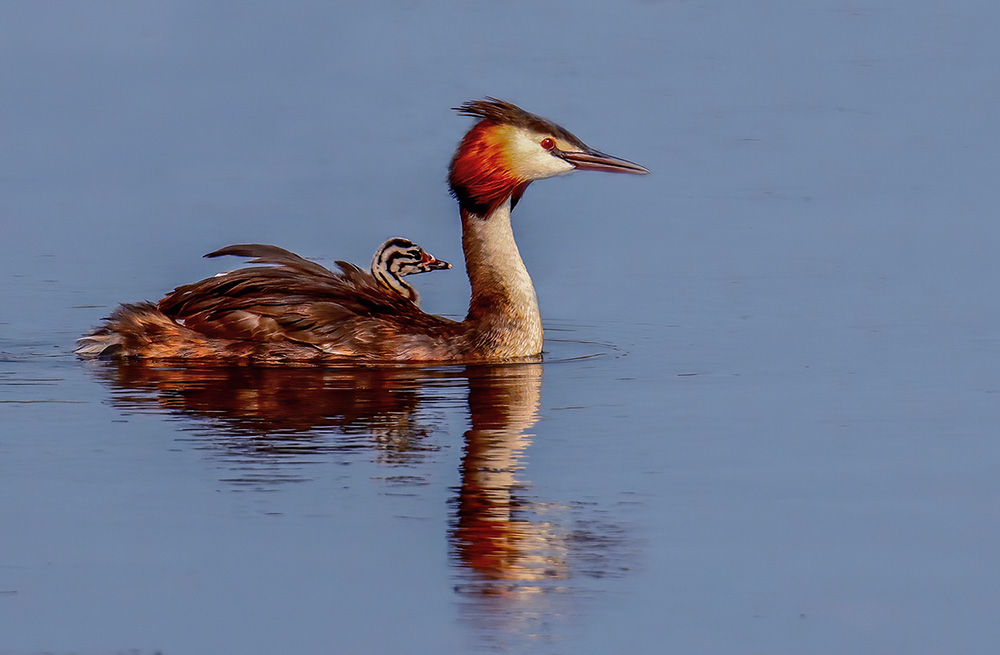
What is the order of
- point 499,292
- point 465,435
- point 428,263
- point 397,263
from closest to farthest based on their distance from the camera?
point 465,435
point 499,292
point 397,263
point 428,263

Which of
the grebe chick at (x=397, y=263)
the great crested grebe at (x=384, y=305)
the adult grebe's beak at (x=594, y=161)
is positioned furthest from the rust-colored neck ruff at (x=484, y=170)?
the grebe chick at (x=397, y=263)

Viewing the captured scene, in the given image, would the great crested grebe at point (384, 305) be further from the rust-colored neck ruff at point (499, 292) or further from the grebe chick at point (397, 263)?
the grebe chick at point (397, 263)

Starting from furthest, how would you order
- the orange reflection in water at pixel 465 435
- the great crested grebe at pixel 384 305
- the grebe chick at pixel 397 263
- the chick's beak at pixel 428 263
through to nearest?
the chick's beak at pixel 428 263, the grebe chick at pixel 397 263, the great crested grebe at pixel 384 305, the orange reflection in water at pixel 465 435

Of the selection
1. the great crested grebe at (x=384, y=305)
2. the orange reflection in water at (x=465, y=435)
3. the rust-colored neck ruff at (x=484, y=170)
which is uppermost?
the rust-colored neck ruff at (x=484, y=170)

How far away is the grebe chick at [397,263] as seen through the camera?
39.1 feet

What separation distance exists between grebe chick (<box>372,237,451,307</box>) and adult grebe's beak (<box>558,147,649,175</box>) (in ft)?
4.00

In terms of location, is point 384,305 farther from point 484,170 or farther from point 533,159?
point 533,159

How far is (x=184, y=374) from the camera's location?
34.6ft

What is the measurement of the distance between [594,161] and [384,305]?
1649 mm

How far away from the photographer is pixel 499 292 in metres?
11.4

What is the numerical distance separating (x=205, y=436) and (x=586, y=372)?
113 inches

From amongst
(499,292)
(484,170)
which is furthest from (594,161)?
(499,292)

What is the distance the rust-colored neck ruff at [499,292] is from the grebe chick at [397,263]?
43cm

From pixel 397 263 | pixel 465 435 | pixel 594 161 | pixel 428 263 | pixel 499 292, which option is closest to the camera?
pixel 465 435
